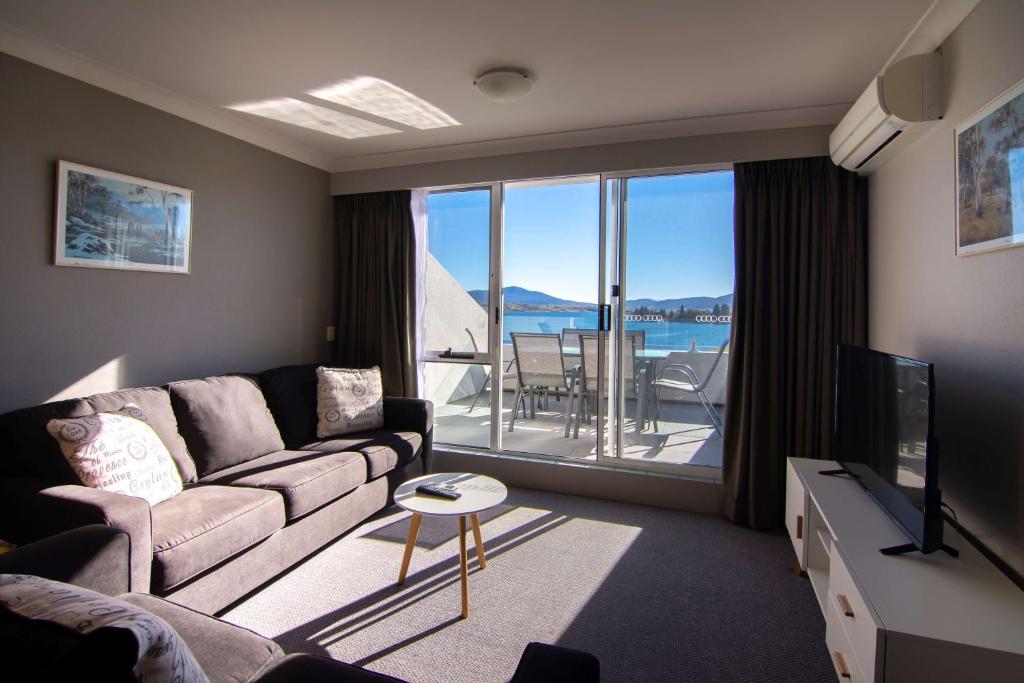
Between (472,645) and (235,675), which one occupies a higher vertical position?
(235,675)

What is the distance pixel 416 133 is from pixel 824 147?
258 centimetres

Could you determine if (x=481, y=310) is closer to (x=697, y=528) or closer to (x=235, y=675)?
(x=697, y=528)

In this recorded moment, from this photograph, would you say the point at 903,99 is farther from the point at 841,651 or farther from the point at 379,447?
the point at 379,447

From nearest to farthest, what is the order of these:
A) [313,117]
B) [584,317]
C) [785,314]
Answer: [785,314], [313,117], [584,317]

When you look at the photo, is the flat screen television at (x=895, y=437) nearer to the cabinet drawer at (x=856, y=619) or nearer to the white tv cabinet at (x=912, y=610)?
the white tv cabinet at (x=912, y=610)

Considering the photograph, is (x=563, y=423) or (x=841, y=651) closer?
(x=841, y=651)

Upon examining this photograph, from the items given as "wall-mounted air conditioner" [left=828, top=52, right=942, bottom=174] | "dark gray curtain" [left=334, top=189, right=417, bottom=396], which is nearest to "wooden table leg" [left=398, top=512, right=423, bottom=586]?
"dark gray curtain" [left=334, top=189, right=417, bottom=396]

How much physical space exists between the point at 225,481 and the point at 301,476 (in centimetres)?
37

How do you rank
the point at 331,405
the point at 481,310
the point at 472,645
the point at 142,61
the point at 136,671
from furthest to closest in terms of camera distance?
the point at 481,310 < the point at 331,405 < the point at 142,61 < the point at 472,645 < the point at 136,671

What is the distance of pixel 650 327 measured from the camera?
12.1 feet

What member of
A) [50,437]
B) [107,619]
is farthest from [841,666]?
[50,437]

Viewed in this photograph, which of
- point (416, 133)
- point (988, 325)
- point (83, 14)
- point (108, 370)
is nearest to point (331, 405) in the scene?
point (108, 370)

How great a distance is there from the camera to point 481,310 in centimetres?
418

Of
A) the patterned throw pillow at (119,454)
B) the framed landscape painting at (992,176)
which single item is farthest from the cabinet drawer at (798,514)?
the patterned throw pillow at (119,454)
